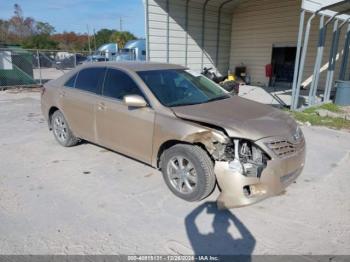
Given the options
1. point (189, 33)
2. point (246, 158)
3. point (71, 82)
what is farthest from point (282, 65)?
point (246, 158)

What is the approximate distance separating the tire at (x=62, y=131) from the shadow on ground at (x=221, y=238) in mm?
2983

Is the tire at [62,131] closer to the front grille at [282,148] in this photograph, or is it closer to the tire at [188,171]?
the tire at [188,171]

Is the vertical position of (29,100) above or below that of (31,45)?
below

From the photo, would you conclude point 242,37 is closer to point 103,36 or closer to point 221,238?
point 221,238

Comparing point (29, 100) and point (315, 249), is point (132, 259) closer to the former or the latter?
point (315, 249)

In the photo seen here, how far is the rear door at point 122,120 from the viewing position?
365 centimetres

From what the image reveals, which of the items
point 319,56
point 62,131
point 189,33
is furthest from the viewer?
point 189,33

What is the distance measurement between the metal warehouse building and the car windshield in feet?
23.0

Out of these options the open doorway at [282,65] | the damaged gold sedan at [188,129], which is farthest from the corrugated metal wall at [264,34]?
the damaged gold sedan at [188,129]

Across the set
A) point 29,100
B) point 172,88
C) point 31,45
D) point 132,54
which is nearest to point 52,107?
point 172,88

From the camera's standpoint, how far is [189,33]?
1277cm

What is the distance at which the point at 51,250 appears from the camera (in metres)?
2.53

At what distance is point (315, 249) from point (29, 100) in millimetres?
10954

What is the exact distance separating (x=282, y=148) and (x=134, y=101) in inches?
73.3
